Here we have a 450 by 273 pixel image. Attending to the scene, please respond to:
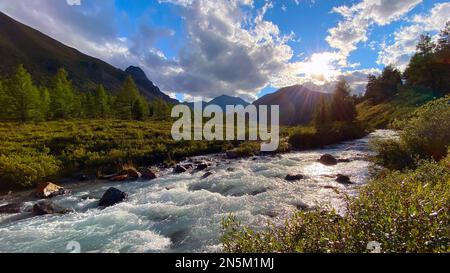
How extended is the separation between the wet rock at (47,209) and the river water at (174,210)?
63cm

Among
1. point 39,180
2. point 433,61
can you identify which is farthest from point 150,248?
point 433,61

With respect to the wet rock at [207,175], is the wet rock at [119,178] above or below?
below

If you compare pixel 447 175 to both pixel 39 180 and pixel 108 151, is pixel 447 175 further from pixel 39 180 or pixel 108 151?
pixel 108 151

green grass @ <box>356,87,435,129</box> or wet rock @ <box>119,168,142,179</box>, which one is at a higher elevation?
green grass @ <box>356,87,435,129</box>

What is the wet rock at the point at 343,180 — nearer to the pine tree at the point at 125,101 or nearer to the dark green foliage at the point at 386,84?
the pine tree at the point at 125,101

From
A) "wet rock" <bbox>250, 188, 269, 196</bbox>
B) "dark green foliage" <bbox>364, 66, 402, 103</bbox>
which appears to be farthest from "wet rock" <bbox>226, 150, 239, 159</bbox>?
"dark green foliage" <bbox>364, 66, 402, 103</bbox>

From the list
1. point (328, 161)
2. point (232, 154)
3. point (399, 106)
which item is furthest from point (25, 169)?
point (399, 106)

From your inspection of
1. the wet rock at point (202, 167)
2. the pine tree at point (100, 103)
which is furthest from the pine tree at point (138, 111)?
the wet rock at point (202, 167)

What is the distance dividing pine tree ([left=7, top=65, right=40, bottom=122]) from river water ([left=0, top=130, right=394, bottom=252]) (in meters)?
46.4

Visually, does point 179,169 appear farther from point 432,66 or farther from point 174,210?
point 432,66

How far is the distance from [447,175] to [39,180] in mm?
25753

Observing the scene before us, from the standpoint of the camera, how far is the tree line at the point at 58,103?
192 ft

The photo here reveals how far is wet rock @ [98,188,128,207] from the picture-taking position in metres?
17.5

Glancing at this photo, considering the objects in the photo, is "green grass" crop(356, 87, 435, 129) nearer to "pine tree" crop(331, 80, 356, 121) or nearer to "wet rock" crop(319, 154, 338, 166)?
"pine tree" crop(331, 80, 356, 121)
